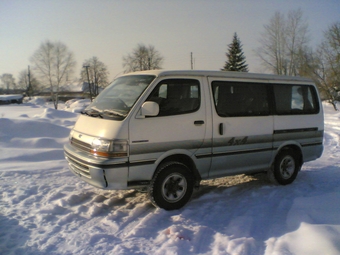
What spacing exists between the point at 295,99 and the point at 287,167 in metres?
1.46

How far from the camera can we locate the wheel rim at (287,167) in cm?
623

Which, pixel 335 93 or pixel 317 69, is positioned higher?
pixel 317 69

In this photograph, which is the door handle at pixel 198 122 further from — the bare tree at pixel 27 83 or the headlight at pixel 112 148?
the bare tree at pixel 27 83

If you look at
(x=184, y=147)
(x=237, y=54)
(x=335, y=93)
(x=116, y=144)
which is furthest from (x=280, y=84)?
(x=237, y=54)

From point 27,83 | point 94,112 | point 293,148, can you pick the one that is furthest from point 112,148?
point 27,83

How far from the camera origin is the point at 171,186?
15.8 ft

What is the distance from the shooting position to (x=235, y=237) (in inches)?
152

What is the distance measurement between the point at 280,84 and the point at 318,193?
2.26 meters

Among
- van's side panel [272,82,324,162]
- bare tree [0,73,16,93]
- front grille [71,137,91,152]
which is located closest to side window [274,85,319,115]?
van's side panel [272,82,324,162]

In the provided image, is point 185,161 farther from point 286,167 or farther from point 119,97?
point 286,167

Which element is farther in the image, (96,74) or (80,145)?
(96,74)

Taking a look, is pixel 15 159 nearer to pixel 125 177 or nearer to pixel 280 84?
pixel 125 177

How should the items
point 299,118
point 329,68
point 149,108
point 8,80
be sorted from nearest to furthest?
point 149,108 → point 299,118 → point 329,68 → point 8,80

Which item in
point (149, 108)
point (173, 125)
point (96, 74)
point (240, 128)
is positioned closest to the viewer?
point (149, 108)
